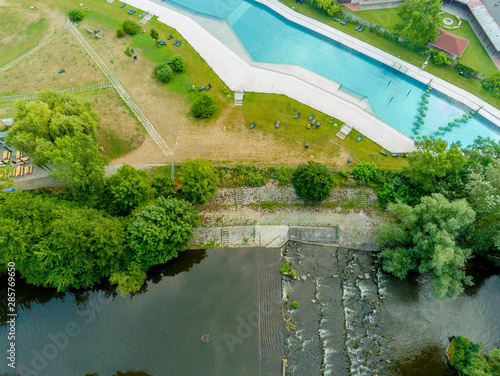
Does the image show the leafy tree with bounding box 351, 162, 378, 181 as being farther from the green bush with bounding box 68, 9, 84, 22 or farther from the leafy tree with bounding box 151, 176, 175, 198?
the green bush with bounding box 68, 9, 84, 22

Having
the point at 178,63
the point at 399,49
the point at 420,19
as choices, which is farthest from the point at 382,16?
the point at 178,63

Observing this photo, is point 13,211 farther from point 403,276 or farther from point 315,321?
point 403,276

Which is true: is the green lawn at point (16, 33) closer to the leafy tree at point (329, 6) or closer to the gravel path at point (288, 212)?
the gravel path at point (288, 212)

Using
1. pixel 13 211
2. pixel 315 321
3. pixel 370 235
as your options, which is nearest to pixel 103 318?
pixel 13 211

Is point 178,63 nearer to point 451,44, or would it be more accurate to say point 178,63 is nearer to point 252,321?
point 252,321

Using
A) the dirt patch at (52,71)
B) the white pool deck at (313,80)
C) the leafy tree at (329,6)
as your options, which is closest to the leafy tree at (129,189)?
the white pool deck at (313,80)
